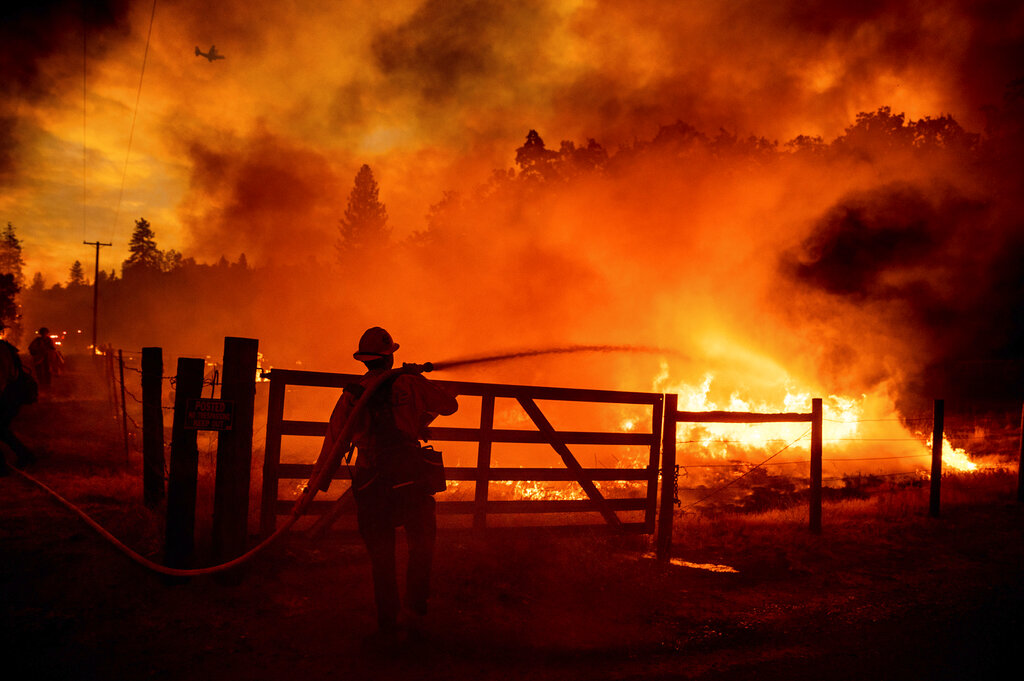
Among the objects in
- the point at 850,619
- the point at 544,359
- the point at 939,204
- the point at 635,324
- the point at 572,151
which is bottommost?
the point at 850,619

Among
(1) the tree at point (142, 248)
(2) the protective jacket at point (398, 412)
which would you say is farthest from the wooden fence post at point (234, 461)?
(1) the tree at point (142, 248)

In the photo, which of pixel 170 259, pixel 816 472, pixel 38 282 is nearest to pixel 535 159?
pixel 816 472

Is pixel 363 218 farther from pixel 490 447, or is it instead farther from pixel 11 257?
pixel 490 447

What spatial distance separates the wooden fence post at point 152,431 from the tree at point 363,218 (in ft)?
237

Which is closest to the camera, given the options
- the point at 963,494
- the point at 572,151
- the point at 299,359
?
the point at 963,494

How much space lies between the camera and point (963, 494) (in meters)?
10.8

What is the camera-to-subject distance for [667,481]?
697cm

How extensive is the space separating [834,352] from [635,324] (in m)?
8.56

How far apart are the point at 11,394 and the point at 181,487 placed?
5.58m

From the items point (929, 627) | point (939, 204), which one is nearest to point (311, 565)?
point (929, 627)

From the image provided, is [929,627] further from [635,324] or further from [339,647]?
[635,324]

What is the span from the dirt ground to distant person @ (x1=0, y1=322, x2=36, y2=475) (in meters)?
1.62

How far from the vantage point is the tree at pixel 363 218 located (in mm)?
77812

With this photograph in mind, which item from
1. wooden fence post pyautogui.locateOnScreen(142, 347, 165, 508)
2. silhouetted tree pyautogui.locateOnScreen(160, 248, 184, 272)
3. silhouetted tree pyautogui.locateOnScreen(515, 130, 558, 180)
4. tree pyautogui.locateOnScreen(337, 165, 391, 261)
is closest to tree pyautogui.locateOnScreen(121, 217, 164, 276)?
silhouetted tree pyautogui.locateOnScreen(160, 248, 184, 272)
